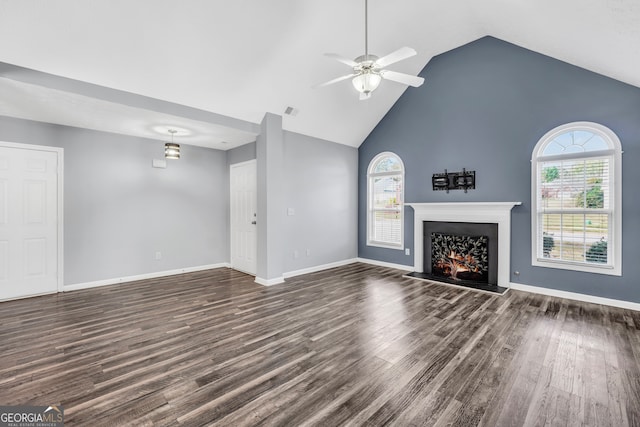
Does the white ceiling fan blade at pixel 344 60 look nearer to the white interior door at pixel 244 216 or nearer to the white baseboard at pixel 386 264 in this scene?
the white interior door at pixel 244 216

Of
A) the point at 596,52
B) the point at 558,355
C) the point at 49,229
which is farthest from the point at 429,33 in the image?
the point at 49,229

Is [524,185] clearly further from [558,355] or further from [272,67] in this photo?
[272,67]

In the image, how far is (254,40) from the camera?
3621mm

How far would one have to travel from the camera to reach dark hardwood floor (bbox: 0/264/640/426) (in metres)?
1.88

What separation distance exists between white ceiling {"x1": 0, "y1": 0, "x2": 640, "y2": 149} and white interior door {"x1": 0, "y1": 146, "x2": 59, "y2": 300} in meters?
0.71

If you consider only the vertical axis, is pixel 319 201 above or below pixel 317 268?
above

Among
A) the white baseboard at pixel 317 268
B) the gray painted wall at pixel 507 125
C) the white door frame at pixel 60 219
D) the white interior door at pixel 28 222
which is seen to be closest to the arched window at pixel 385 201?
the gray painted wall at pixel 507 125

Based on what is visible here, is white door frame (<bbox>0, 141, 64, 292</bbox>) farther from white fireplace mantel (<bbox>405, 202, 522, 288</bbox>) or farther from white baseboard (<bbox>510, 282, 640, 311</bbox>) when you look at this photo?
white baseboard (<bbox>510, 282, 640, 311</bbox>)

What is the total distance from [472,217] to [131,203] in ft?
19.4

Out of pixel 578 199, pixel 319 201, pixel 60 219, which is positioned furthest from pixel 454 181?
pixel 60 219

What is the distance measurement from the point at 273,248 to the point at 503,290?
145 inches

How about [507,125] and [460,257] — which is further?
[460,257]

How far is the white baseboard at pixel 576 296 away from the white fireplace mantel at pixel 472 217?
0.74 ft

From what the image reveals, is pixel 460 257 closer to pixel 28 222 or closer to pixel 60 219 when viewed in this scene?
pixel 60 219
